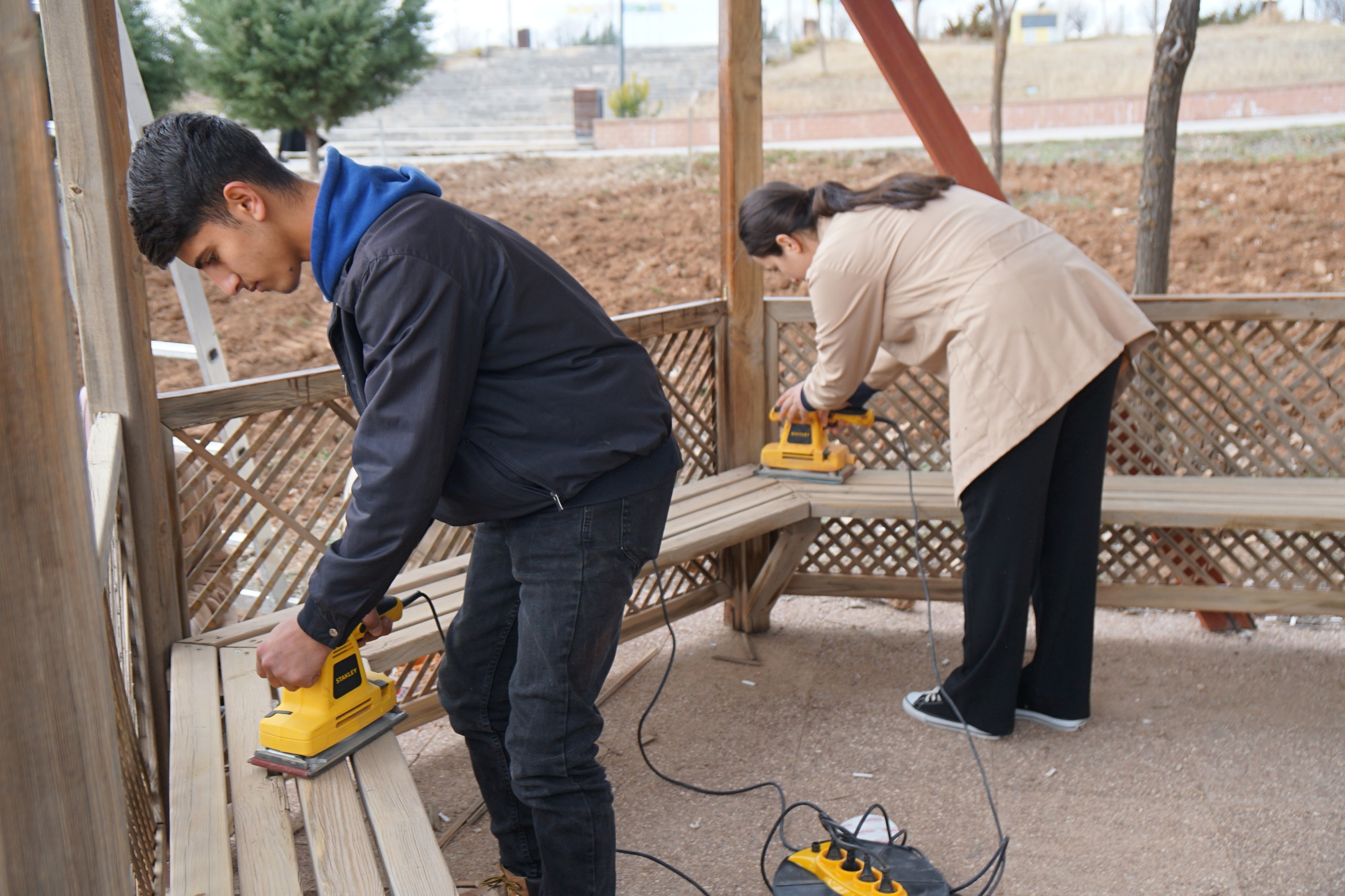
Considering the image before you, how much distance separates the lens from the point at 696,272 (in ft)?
40.6

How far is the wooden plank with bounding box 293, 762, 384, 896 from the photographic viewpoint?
1626mm

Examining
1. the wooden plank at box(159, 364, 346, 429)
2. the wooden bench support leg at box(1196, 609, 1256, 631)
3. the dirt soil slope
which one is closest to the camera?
the wooden plank at box(159, 364, 346, 429)

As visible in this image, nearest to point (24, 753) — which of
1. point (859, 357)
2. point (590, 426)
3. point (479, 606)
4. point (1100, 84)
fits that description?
point (590, 426)

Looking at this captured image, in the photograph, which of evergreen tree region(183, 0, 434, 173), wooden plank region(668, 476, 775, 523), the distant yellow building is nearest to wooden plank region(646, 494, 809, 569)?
wooden plank region(668, 476, 775, 523)

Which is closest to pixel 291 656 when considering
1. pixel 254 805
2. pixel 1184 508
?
pixel 254 805

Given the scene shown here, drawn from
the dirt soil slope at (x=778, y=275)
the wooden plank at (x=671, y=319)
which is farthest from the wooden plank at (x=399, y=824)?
the dirt soil slope at (x=778, y=275)

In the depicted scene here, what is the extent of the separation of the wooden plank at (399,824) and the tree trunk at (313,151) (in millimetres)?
15686

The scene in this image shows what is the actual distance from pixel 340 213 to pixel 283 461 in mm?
1403

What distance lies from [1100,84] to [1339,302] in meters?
21.1

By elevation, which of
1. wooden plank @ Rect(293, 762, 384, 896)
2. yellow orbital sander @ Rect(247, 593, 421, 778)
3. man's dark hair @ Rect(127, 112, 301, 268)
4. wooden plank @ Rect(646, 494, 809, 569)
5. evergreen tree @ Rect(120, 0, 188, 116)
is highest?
evergreen tree @ Rect(120, 0, 188, 116)

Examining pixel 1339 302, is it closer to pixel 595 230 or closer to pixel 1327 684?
pixel 1327 684

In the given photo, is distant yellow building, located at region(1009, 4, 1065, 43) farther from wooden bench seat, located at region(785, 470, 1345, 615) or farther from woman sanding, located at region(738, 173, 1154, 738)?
woman sanding, located at region(738, 173, 1154, 738)

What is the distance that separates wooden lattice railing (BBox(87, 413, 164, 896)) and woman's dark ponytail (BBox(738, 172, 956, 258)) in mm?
1736

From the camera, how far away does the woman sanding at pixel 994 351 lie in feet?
9.09
